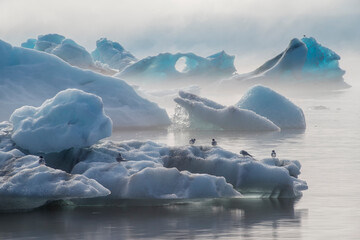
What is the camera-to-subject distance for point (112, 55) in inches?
3907

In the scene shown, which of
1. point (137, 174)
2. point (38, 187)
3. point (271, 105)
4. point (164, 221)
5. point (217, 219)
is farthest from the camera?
point (271, 105)

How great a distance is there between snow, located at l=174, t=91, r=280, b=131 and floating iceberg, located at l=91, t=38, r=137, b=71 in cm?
6599

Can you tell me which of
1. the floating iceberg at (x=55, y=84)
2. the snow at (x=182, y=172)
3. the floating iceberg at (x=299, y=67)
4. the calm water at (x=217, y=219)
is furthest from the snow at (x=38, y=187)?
the floating iceberg at (x=299, y=67)

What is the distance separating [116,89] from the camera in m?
32.2

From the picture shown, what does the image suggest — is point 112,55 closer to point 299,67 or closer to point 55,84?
point 299,67

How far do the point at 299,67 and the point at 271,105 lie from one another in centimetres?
4441

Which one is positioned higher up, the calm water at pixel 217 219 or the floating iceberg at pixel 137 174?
the floating iceberg at pixel 137 174

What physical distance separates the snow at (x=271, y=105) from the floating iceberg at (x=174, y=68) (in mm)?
42584

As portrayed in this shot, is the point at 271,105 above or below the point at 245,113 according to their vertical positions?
above

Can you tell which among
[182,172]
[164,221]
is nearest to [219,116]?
[182,172]

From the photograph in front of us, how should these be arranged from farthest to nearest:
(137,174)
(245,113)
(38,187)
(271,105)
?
(271,105)
(245,113)
(137,174)
(38,187)

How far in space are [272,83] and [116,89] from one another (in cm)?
5174

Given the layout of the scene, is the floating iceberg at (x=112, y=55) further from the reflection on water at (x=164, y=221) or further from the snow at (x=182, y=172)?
the reflection on water at (x=164, y=221)

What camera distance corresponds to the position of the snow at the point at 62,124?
51.7ft
